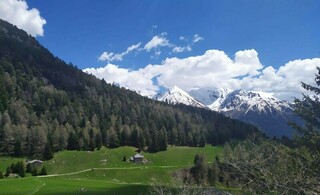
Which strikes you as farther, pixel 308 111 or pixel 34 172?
pixel 34 172

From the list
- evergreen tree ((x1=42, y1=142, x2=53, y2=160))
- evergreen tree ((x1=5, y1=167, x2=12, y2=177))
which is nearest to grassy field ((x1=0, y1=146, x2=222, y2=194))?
evergreen tree ((x1=42, y1=142, x2=53, y2=160))

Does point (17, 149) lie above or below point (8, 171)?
above

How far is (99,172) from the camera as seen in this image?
149 meters

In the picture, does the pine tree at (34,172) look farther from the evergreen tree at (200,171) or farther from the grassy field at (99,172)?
the evergreen tree at (200,171)

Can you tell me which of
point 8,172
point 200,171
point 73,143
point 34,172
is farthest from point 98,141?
point 200,171

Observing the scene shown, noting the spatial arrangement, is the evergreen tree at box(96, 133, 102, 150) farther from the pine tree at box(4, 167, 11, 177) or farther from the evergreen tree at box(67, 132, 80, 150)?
the pine tree at box(4, 167, 11, 177)

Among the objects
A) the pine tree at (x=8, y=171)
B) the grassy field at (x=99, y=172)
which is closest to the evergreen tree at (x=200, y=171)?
the grassy field at (x=99, y=172)

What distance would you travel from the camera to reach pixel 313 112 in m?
45.5

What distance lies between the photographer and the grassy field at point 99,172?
100 metres

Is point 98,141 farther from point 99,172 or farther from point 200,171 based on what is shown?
point 200,171

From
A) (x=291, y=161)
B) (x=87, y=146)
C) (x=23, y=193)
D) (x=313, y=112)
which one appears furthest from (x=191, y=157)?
(x=291, y=161)

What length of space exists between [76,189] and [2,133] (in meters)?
91.1

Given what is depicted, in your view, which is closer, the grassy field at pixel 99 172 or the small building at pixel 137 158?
the grassy field at pixel 99 172

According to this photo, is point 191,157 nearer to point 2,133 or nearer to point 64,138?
point 64,138
